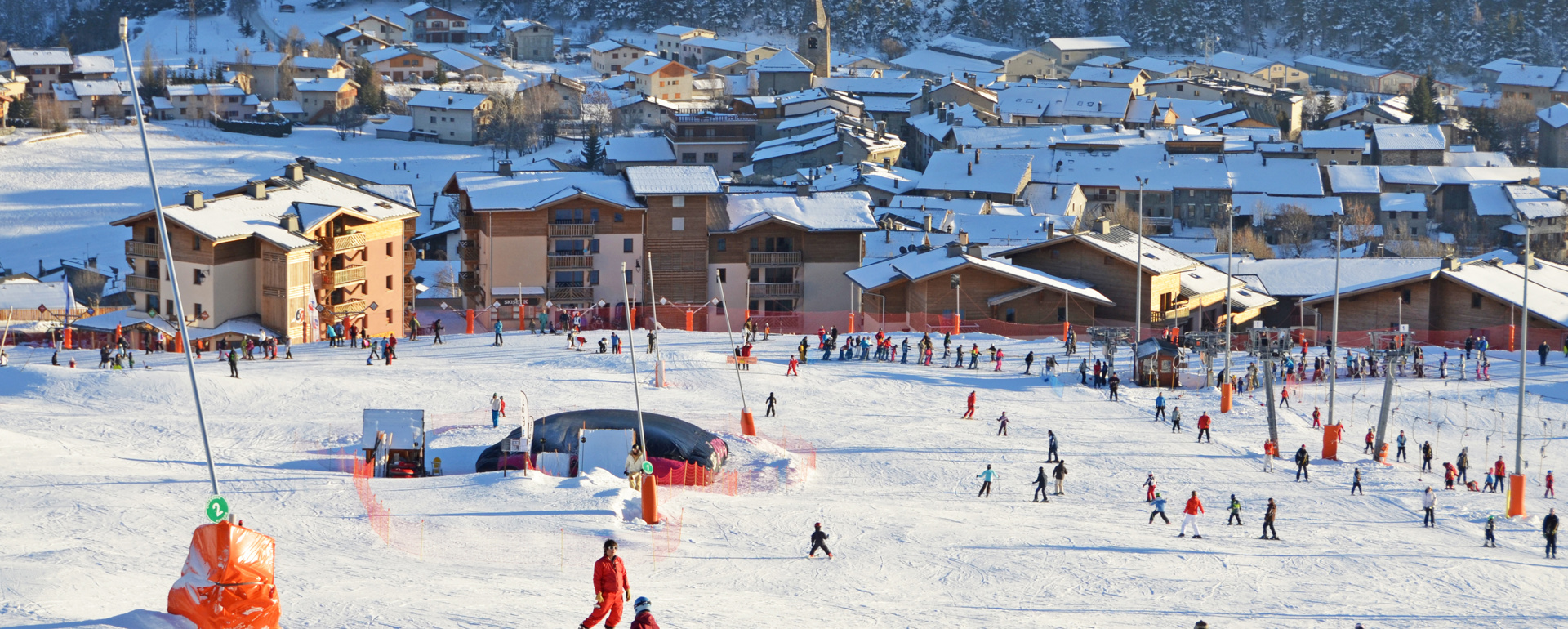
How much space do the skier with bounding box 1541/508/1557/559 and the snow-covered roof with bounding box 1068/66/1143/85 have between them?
106750mm

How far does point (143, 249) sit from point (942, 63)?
11278 cm

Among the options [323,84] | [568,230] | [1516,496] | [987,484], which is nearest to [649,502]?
[987,484]

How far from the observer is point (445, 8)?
180375 mm

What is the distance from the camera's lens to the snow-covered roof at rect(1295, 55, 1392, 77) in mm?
153000

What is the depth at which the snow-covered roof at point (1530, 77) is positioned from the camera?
133 m

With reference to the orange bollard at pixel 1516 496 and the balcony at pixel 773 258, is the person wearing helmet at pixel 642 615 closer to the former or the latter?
the orange bollard at pixel 1516 496

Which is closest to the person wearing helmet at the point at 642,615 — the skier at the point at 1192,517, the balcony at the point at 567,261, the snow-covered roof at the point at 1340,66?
the skier at the point at 1192,517

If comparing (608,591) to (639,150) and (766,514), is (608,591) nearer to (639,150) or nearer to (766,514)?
(766,514)

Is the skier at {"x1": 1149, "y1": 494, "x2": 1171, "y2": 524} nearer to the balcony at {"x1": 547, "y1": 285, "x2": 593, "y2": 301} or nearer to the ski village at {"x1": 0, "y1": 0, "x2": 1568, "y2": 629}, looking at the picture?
the ski village at {"x1": 0, "y1": 0, "x2": 1568, "y2": 629}

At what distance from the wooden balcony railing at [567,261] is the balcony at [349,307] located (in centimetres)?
614

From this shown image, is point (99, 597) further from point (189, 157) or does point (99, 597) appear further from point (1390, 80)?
point (1390, 80)

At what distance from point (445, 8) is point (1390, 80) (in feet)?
321

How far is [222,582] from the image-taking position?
46.8ft

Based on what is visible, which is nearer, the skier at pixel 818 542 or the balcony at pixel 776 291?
the skier at pixel 818 542
